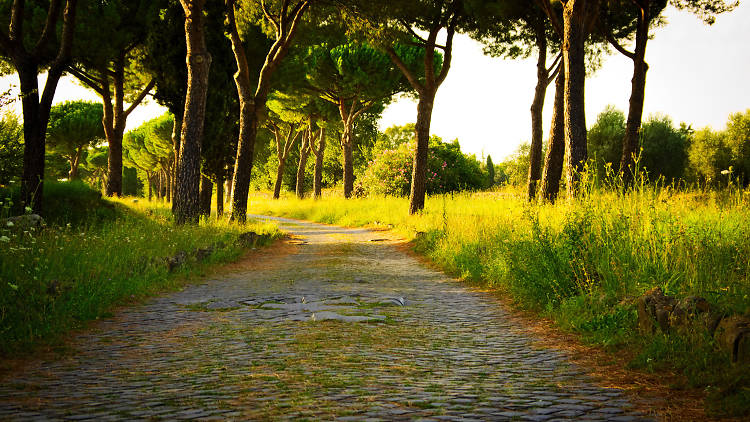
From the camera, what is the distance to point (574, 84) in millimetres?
12844

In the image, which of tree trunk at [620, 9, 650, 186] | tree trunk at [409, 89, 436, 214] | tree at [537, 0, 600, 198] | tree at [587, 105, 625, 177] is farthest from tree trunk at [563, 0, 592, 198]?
tree at [587, 105, 625, 177]

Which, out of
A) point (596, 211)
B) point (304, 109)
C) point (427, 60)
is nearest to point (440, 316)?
point (596, 211)

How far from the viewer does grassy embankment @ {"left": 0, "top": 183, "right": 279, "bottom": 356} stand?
5.31 m

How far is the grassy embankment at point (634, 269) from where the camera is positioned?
13.9ft

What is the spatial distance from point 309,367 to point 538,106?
1755 cm

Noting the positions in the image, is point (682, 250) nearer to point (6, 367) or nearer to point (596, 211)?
point (596, 211)

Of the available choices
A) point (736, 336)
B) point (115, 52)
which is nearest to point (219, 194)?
point (115, 52)

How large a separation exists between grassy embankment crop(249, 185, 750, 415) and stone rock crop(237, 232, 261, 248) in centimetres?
630

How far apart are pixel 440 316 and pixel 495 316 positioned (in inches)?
26.4

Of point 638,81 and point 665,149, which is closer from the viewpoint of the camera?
point 638,81

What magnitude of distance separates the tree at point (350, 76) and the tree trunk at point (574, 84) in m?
16.9

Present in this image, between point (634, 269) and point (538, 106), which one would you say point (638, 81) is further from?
point (634, 269)

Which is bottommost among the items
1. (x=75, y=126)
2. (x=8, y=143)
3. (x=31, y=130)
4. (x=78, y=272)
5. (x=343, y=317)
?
(x=343, y=317)

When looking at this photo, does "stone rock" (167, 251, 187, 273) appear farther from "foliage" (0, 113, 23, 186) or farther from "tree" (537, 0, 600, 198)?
"tree" (537, 0, 600, 198)
